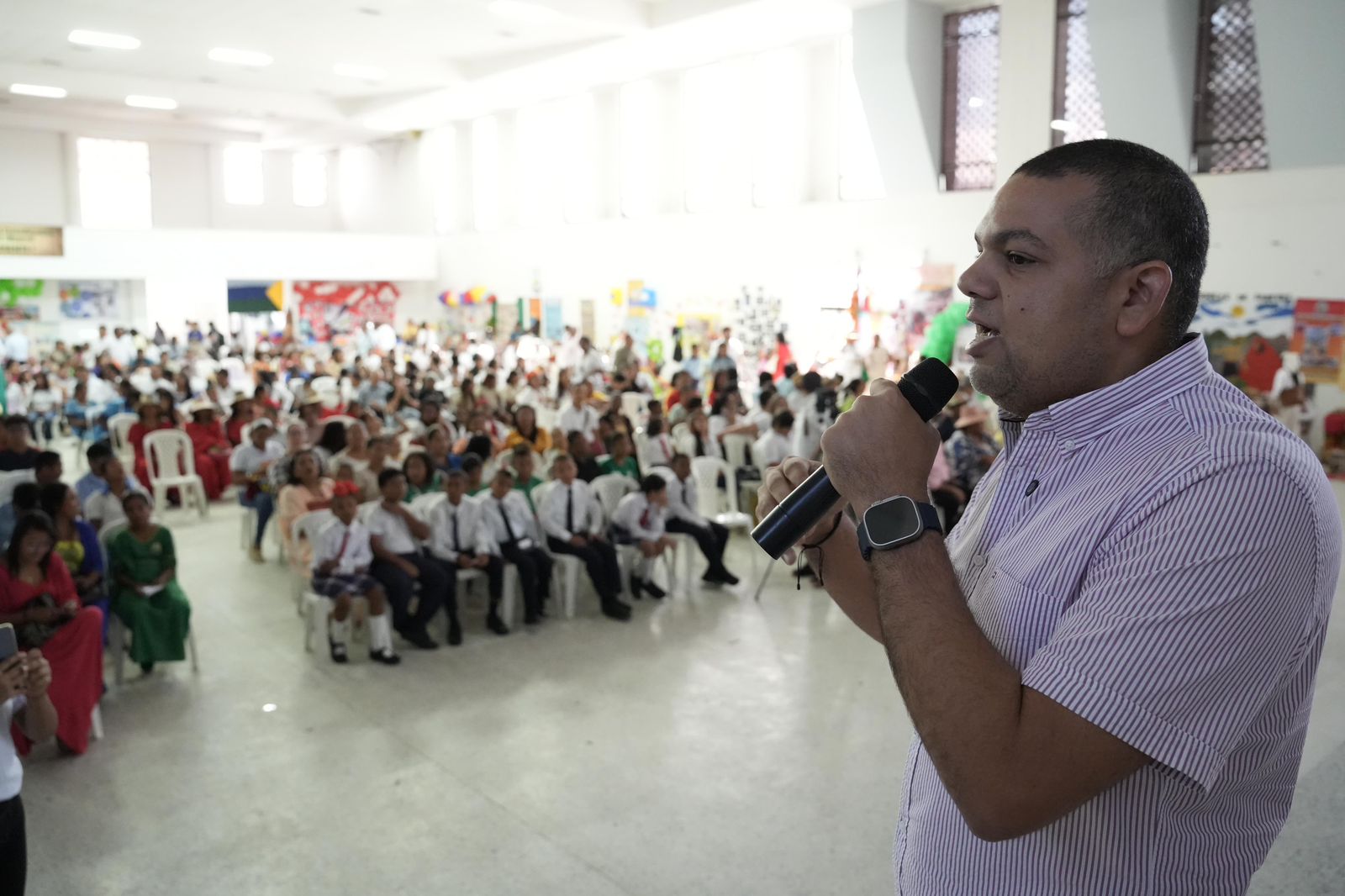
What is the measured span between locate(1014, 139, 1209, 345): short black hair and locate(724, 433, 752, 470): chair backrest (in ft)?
25.5

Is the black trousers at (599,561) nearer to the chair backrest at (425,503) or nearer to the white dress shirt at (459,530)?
the white dress shirt at (459,530)

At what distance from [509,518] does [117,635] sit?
7.04 feet

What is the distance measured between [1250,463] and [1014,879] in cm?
47

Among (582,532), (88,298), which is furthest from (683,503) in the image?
(88,298)

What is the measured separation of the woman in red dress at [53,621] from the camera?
418 cm

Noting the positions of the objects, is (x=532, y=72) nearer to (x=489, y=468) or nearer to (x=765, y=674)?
(x=489, y=468)

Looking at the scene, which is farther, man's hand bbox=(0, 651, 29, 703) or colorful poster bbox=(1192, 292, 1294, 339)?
colorful poster bbox=(1192, 292, 1294, 339)

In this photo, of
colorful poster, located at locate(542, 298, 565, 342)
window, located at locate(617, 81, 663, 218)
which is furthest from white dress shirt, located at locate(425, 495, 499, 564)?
colorful poster, located at locate(542, 298, 565, 342)

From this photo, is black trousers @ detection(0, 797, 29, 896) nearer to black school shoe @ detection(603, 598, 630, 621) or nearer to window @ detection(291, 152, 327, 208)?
black school shoe @ detection(603, 598, 630, 621)

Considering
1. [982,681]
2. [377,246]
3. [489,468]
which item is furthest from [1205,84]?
[377,246]

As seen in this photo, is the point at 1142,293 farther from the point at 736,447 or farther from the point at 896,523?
the point at 736,447

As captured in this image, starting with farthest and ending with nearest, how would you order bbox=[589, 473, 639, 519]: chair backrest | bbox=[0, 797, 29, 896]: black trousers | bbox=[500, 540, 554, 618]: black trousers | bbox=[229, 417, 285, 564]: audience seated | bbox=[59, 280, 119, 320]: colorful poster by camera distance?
bbox=[59, 280, 119, 320]: colorful poster
bbox=[229, 417, 285, 564]: audience seated
bbox=[589, 473, 639, 519]: chair backrest
bbox=[500, 540, 554, 618]: black trousers
bbox=[0, 797, 29, 896]: black trousers

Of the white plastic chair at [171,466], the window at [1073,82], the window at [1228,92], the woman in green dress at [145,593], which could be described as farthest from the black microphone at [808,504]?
the window at [1073,82]

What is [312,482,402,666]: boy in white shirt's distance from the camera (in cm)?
532
